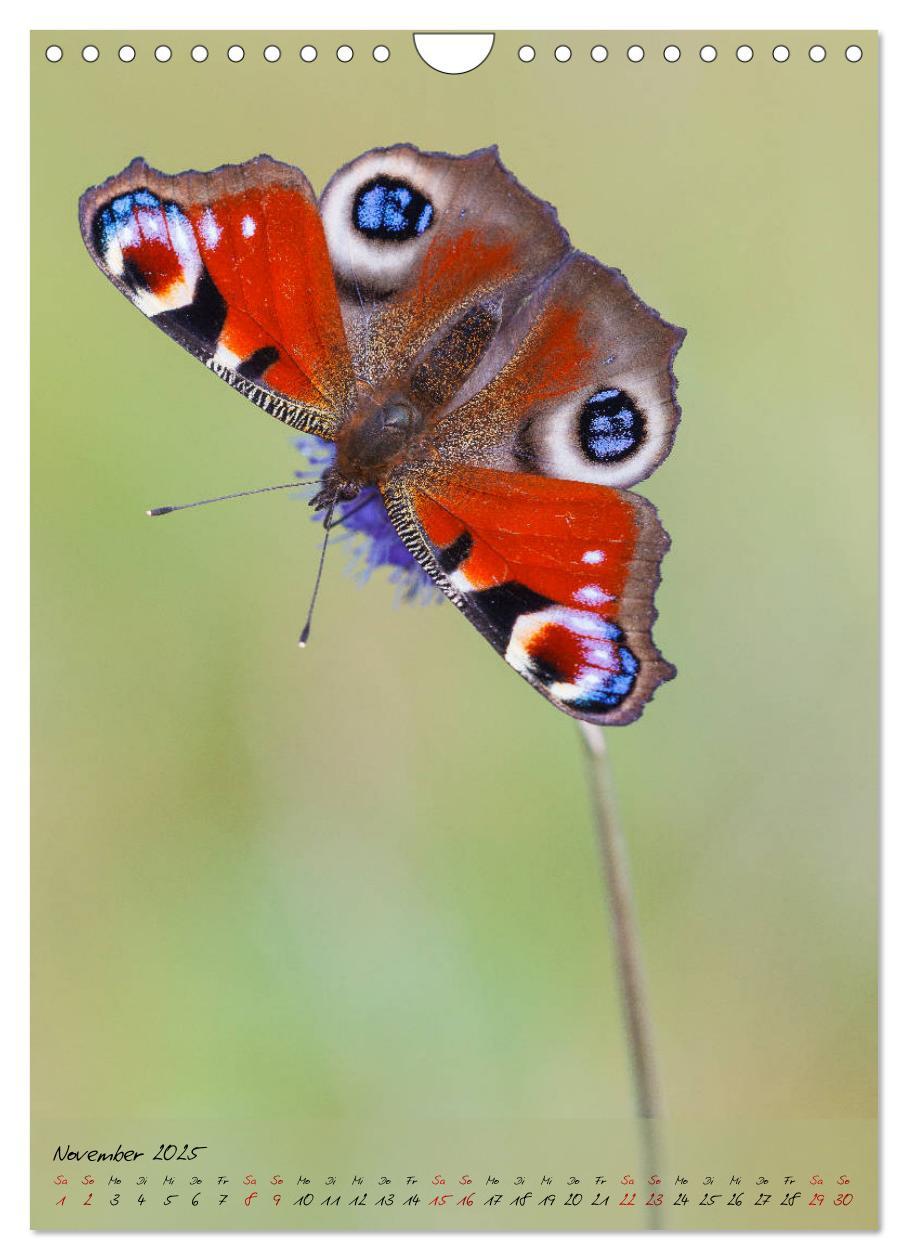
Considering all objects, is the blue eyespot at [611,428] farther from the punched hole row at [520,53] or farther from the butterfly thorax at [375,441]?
the punched hole row at [520,53]

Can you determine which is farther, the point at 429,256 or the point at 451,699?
Answer: the point at 451,699

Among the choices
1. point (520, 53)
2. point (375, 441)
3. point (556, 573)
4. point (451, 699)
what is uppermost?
point (520, 53)

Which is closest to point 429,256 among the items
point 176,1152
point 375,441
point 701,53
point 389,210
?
point 389,210

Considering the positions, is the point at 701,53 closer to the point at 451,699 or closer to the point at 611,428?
the point at 611,428

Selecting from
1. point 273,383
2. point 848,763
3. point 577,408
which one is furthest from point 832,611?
point 273,383

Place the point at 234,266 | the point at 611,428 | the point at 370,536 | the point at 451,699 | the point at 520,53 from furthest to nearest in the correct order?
A: the point at 451,699 < the point at 370,536 < the point at 520,53 < the point at 234,266 < the point at 611,428

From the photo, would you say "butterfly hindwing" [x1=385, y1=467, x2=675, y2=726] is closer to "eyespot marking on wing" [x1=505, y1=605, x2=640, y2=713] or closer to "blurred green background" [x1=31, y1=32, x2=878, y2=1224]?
"eyespot marking on wing" [x1=505, y1=605, x2=640, y2=713]

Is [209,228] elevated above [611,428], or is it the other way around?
[209,228]
